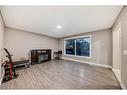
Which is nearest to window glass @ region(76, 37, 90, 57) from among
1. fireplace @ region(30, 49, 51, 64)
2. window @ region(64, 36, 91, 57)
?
window @ region(64, 36, 91, 57)

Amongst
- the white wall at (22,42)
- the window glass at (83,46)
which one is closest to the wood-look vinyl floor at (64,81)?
the window glass at (83,46)

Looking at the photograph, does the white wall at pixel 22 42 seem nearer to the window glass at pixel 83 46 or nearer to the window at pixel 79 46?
the window at pixel 79 46

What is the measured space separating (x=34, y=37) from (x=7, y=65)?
3861mm

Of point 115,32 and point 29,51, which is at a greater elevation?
point 115,32

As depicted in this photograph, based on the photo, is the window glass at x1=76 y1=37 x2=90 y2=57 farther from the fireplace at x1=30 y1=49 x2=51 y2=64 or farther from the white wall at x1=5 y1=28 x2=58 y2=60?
the white wall at x1=5 y1=28 x2=58 y2=60

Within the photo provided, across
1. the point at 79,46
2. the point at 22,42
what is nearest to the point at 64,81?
the point at 79,46

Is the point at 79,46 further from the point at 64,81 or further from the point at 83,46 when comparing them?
the point at 64,81

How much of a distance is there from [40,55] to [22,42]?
1.45 metres

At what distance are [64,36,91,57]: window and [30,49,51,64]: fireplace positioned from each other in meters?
1.53

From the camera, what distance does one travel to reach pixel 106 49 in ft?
18.2

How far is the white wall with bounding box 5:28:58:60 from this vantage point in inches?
259

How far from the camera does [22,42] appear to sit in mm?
7121
